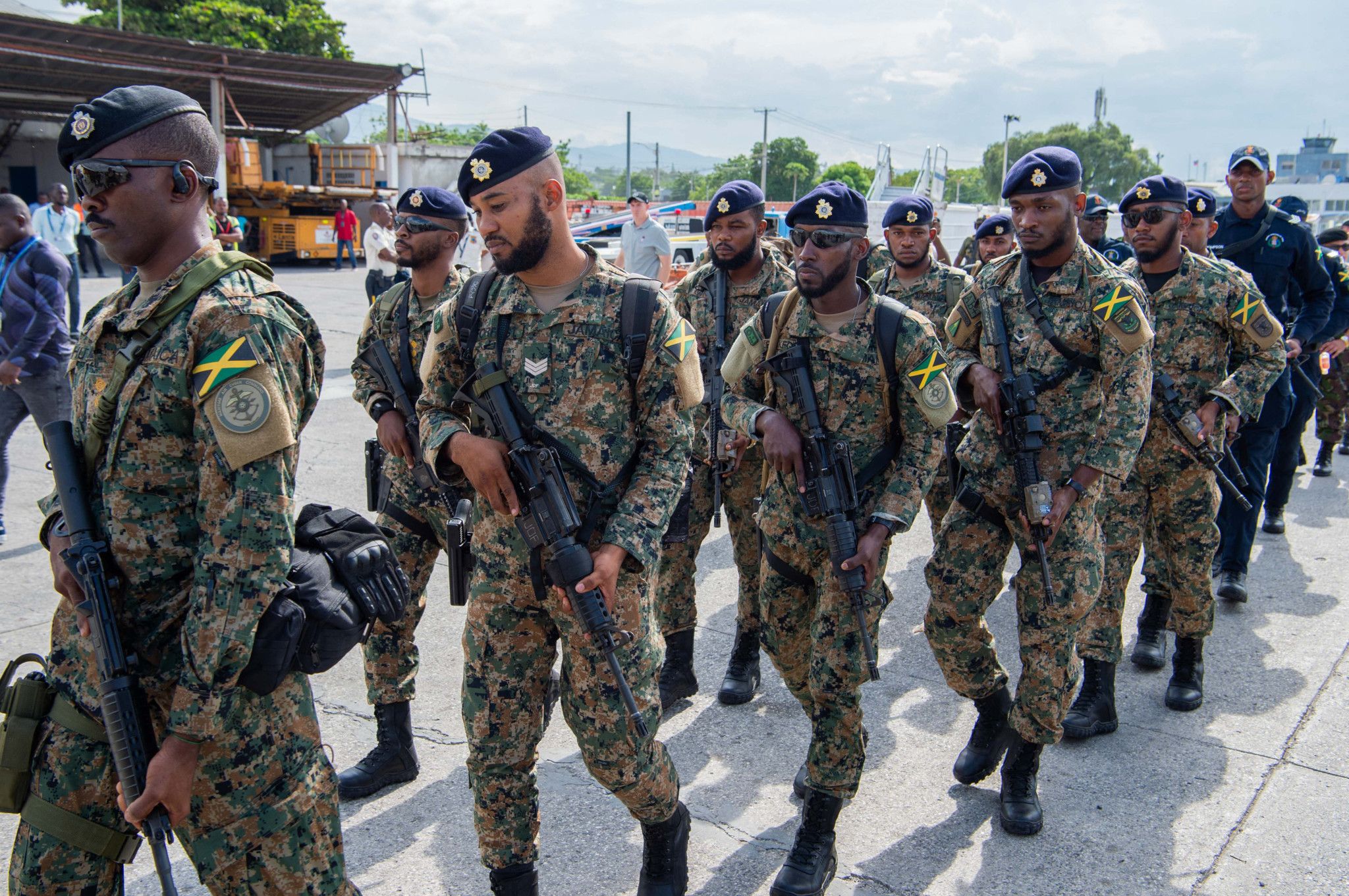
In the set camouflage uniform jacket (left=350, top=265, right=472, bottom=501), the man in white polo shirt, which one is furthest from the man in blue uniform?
the man in white polo shirt

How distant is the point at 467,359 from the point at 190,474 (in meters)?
0.92

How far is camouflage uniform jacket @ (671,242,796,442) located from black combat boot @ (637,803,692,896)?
2.18 meters

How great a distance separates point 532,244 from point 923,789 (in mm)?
2535

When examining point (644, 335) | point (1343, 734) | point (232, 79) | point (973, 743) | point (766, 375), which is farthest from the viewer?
point (232, 79)

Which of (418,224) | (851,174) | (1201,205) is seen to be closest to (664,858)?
(418,224)

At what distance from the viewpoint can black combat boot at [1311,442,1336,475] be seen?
9.14 metres

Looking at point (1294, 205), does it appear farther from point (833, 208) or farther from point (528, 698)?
point (528, 698)

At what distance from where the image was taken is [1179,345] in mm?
4875

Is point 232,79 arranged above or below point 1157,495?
above

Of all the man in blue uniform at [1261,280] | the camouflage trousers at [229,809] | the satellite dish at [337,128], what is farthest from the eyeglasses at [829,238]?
the satellite dish at [337,128]

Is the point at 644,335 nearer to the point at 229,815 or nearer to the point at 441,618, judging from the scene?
the point at 229,815

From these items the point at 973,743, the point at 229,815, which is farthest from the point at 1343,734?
the point at 229,815

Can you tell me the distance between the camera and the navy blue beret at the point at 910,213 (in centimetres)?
588

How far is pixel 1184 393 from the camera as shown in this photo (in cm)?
487
